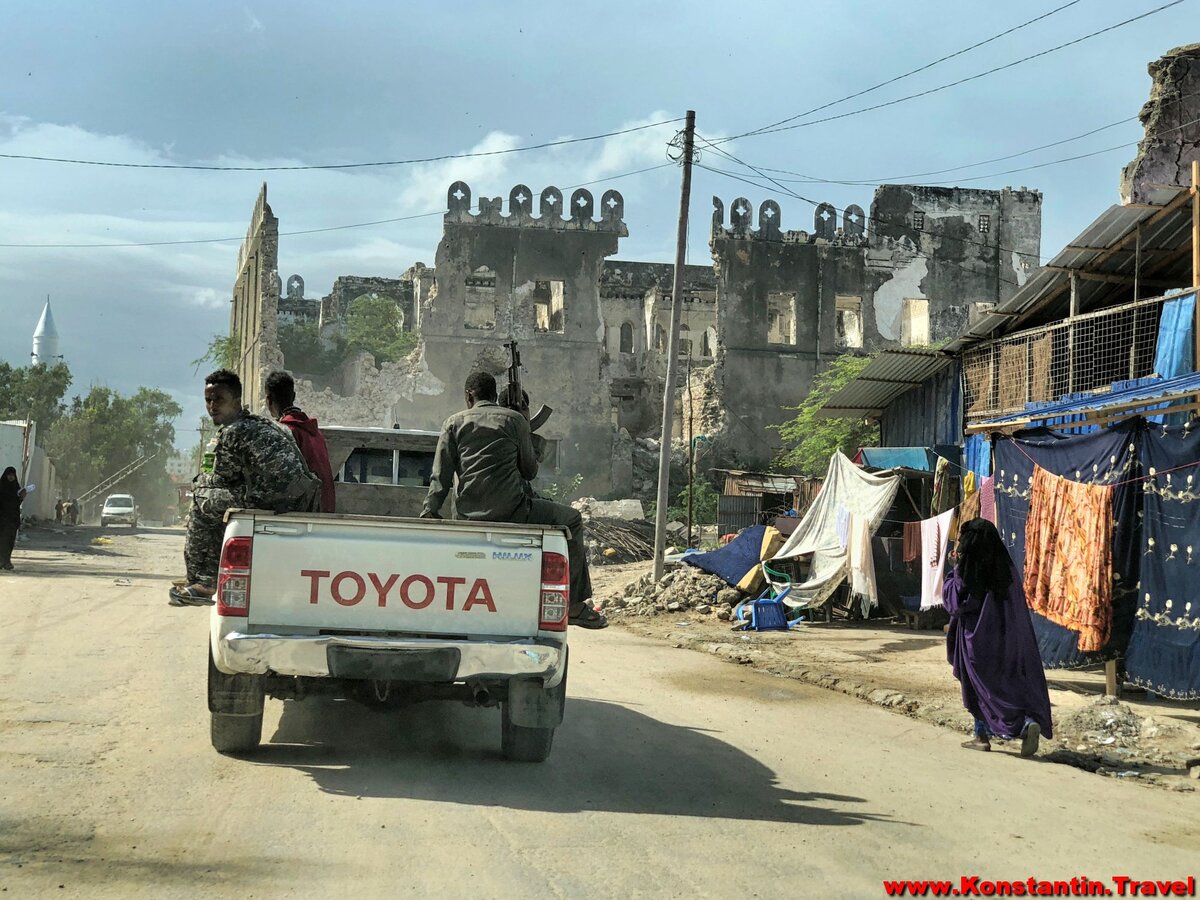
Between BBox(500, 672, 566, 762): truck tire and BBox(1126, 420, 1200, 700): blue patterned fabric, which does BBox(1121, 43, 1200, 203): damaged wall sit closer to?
BBox(1126, 420, 1200, 700): blue patterned fabric

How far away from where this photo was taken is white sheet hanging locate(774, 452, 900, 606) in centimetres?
1722

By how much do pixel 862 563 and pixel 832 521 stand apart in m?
1.55

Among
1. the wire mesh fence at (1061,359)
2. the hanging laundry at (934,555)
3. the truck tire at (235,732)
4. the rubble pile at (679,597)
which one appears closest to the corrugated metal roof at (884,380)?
the wire mesh fence at (1061,359)

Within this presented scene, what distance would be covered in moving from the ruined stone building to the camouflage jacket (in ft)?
103

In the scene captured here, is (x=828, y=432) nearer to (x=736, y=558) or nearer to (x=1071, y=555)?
(x=736, y=558)

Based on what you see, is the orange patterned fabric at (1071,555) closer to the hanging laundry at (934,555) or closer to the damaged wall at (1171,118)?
the hanging laundry at (934,555)

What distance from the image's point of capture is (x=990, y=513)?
1301cm

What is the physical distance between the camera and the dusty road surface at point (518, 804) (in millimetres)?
4363

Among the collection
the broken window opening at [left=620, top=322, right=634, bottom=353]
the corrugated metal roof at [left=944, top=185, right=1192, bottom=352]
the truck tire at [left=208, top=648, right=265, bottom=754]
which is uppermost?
the broken window opening at [left=620, top=322, right=634, bottom=353]

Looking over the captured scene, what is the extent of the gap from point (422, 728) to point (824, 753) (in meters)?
2.62

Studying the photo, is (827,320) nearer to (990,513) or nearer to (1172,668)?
(990,513)

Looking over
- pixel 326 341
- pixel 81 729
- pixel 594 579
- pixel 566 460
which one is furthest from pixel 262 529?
pixel 326 341

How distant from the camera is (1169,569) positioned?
9539mm
